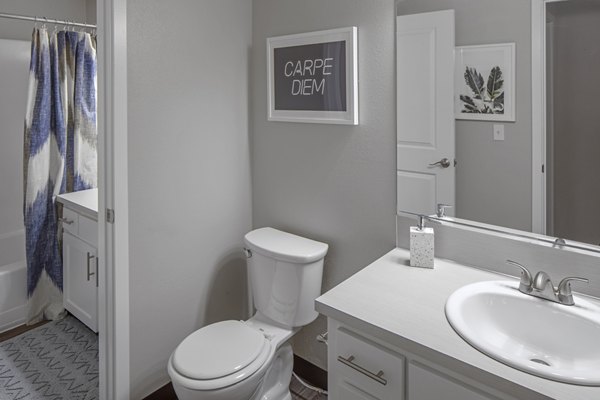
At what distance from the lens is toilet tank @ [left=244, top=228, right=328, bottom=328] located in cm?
181

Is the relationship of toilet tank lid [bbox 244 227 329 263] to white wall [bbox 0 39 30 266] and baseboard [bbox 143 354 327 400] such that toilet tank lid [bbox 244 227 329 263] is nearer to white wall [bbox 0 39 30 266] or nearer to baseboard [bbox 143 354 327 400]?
baseboard [bbox 143 354 327 400]

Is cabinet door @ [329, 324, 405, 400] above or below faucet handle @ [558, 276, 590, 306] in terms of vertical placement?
below

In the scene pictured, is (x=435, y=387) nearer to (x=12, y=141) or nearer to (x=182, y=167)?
(x=182, y=167)

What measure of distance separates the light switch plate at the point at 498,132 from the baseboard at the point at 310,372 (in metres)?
1.37

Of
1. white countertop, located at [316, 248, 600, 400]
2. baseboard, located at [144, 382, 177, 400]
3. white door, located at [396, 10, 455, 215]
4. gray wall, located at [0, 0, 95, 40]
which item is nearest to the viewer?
white countertop, located at [316, 248, 600, 400]

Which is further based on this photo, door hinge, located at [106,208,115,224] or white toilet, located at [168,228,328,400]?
door hinge, located at [106,208,115,224]

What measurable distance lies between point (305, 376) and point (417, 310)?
116 centimetres

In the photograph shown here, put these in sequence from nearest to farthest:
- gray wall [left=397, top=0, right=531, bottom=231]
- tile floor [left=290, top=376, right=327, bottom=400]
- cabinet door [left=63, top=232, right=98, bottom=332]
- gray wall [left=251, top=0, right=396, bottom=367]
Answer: gray wall [left=397, top=0, right=531, bottom=231]
gray wall [left=251, top=0, right=396, bottom=367]
tile floor [left=290, top=376, right=327, bottom=400]
cabinet door [left=63, top=232, right=98, bottom=332]

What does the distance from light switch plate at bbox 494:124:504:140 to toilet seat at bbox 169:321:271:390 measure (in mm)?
1161

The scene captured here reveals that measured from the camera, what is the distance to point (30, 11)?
3.02 meters

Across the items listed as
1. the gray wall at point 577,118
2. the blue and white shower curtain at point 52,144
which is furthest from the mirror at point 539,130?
the blue and white shower curtain at point 52,144

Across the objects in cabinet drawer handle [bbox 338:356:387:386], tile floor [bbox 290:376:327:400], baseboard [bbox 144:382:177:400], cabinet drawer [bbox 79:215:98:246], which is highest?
cabinet drawer [bbox 79:215:98:246]

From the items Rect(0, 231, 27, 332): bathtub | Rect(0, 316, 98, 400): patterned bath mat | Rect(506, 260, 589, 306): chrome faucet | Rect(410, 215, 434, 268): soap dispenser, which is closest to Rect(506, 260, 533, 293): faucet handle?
Rect(506, 260, 589, 306): chrome faucet

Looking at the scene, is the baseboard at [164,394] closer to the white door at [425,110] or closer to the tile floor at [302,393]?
the tile floor at [302,393]
